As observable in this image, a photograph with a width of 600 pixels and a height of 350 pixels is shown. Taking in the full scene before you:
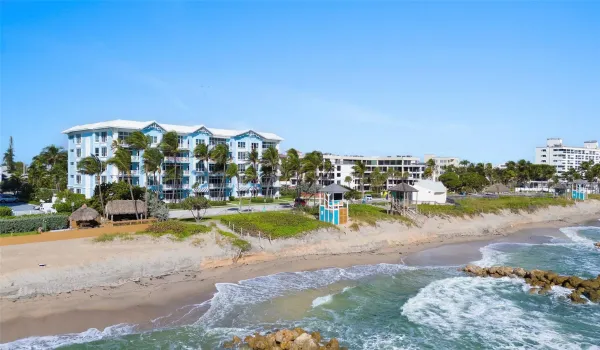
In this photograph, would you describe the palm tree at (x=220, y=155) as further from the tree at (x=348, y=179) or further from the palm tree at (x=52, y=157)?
the tree at (x=348, y=179)

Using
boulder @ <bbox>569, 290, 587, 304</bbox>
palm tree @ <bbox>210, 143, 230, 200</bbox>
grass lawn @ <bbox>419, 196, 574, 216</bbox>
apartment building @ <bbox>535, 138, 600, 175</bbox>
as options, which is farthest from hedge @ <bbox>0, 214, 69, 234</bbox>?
apartment building @ <bbox>535, 138, 600, 175</bbox>

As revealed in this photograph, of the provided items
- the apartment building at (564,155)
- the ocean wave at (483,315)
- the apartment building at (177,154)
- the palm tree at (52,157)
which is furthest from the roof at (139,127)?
the apartment building at (564,155)

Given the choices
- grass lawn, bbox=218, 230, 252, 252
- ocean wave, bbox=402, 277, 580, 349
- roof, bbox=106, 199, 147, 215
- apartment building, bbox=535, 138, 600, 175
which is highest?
apartment building, bbox=535, 138, 600, 175

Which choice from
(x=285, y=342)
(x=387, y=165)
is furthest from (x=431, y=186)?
(x=285, y=342)

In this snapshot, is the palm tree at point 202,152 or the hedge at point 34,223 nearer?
the hedge at point 34,223

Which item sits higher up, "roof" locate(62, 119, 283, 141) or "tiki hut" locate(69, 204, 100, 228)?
"roof" locate(62, 119, 283, 141)

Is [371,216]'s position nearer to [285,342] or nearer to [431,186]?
[431,186]

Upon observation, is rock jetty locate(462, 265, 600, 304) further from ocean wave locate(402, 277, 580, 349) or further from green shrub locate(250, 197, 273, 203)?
green shrub locate(250, 197, 273, 203)
